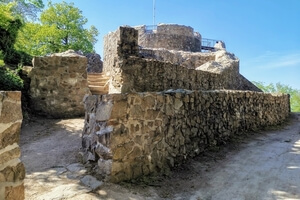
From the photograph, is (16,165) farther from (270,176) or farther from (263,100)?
(263,100)

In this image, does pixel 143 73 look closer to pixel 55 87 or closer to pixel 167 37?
pixel 55 87

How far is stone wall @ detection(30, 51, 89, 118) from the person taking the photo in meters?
7.55

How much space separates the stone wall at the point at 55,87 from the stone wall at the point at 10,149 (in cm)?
587

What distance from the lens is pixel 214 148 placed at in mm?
5910

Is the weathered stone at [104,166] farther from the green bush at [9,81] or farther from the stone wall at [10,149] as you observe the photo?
the green bush at [9,81]

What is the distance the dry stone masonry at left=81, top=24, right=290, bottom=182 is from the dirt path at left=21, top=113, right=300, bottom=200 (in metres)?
0.28

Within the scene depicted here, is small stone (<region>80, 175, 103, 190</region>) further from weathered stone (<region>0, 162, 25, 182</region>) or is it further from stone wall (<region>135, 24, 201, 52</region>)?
stone wall (<region>135, 24, 201, 52</region>)

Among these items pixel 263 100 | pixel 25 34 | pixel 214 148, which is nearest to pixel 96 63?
pixel 25 34

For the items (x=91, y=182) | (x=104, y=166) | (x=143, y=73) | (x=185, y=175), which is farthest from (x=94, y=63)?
(x=91, y=182)

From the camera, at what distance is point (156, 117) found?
4312 millimetres

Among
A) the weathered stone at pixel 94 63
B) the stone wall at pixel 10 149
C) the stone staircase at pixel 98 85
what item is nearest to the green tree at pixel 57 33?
the weathered stone at pixel 94 63

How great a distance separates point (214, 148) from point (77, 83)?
469cm

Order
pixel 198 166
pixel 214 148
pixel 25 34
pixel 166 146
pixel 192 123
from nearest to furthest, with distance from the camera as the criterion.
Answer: pixel 166 146, pixel 198 166, pixel 192 123, pixel 214 148, pixel 25 34

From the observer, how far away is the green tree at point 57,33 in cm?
1727
